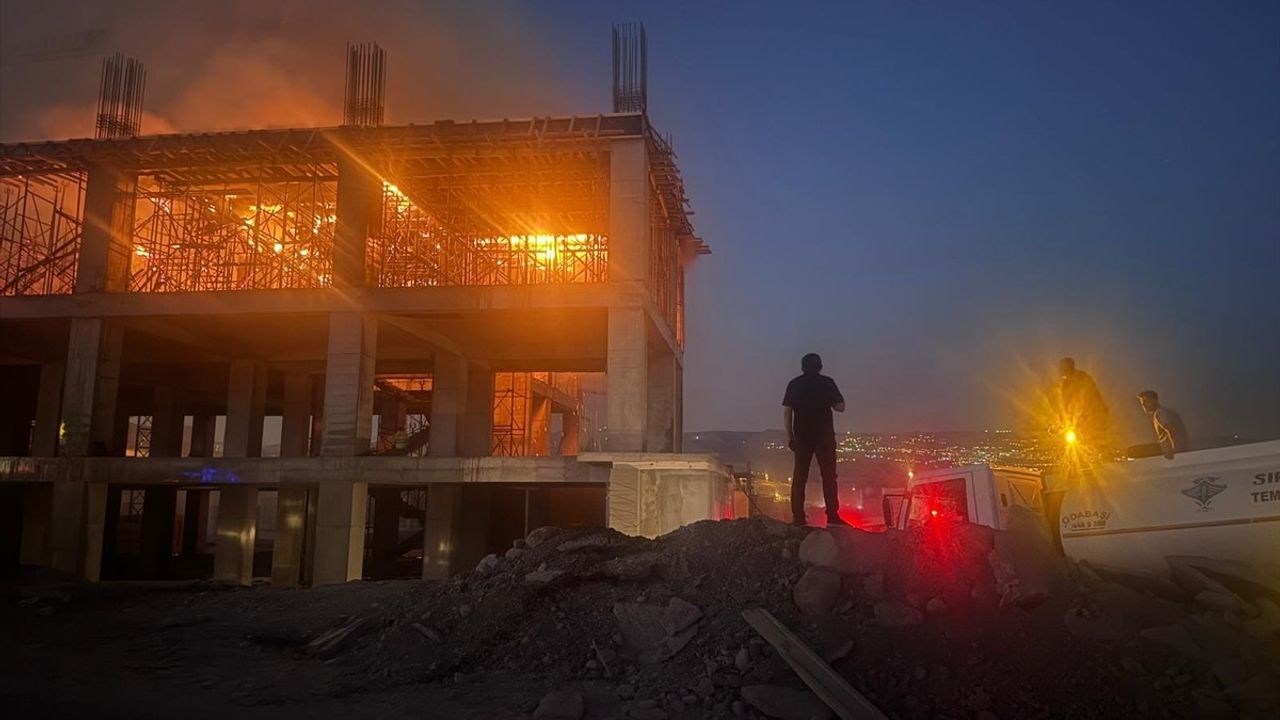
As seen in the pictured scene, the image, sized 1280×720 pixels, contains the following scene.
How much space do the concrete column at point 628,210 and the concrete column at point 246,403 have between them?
48.0 feet

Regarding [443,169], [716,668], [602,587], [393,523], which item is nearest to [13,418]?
[393,523]

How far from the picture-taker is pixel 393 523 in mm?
32594

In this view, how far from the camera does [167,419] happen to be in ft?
104

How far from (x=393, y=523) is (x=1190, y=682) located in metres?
29.8

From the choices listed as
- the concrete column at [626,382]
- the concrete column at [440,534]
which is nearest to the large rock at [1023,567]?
the concrete column at [626,382]

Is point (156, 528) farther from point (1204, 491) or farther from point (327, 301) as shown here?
point (1204, 491)

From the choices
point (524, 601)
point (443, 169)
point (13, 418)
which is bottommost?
point (524, 601)

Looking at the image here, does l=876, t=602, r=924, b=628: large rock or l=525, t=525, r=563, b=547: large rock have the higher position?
l=525, t=525, r=563, b=547: large rock

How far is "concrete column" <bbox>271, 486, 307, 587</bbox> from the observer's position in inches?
1029

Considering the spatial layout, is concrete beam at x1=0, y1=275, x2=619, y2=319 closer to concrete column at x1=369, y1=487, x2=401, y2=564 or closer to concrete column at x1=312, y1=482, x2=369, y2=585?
concrete column at x1=312, y1=482, x2=369, y2=585

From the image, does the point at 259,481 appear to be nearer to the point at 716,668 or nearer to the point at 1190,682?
the point at 716,668

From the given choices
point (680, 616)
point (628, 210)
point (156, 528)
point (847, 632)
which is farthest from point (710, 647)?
point (156, 528)

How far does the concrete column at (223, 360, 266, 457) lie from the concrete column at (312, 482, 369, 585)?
819 centimetres

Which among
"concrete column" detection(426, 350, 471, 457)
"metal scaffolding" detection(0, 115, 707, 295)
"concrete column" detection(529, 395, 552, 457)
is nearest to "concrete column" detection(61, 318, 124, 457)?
"metal scaffolding" detection(0, 115, 707, 295)
